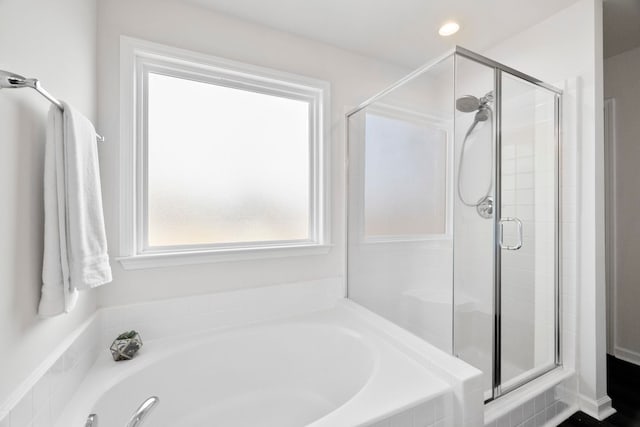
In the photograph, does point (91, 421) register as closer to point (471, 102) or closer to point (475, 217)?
point (475, 217)

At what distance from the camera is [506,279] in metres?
1.54

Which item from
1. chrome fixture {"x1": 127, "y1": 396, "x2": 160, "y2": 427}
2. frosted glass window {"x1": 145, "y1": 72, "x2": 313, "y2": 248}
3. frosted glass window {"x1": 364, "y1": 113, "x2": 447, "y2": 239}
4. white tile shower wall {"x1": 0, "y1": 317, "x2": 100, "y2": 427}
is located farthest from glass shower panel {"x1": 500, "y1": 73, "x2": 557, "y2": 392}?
white tile shower wall {"x1": 0, "y1": 317, "x2": 100, "y2": 427}

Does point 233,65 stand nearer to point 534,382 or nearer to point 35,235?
point 35,235

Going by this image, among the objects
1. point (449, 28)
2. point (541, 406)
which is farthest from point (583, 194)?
point (449, 28)

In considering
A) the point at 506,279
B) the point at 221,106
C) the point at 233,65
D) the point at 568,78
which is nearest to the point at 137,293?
the point at 221,106

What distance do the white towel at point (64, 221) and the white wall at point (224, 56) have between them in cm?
58

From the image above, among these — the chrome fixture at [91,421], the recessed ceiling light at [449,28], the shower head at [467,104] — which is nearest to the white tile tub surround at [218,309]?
the chrome fixture at [91,421]

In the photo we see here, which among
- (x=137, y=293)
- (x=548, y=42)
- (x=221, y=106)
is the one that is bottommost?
(x=137, y=293)

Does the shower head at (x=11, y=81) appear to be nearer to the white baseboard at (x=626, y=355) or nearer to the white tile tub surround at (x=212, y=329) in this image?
the white tile tub surround at (x=212, y=329)

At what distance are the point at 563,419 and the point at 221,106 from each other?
2771 mm

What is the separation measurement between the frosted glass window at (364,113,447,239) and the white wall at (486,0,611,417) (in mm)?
806

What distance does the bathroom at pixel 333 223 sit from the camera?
135cm

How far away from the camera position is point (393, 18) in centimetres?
181

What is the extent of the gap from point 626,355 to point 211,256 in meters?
3.24
